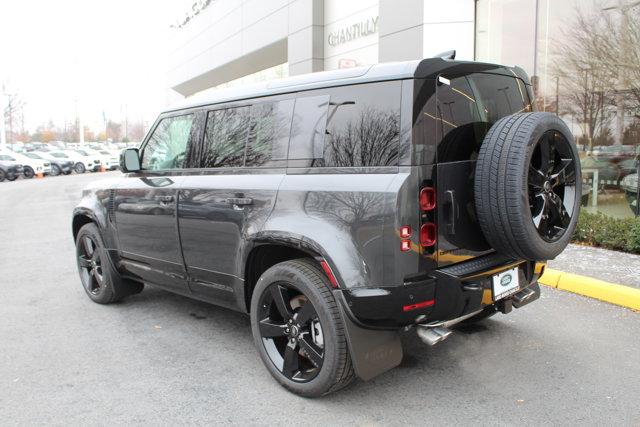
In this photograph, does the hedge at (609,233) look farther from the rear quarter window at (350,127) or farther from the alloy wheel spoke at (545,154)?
the rear quarter window at (350,127)

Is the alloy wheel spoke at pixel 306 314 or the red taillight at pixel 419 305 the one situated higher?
the red taillight at pixel 419 305

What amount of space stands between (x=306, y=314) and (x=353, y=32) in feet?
43.7

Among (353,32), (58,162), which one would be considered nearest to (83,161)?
(58,162)

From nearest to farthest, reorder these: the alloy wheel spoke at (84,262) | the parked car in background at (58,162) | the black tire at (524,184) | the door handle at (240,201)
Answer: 1. the black tire at (524,184)
2. the door handle at (240,201)
3. the alloy wheel spoke at (84,262)
4. the parked car in background at (58,162)

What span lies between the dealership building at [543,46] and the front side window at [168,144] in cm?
723

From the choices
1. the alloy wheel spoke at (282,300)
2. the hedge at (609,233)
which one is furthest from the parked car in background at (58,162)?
the alloy wheel spoke at (282,300)

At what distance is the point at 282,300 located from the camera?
3326 millimetres

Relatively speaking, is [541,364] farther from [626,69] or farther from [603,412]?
[626,69]

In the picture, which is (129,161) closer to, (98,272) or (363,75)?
(98,272)

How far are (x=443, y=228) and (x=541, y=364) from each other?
4.92ft

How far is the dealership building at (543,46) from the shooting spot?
8812 mm

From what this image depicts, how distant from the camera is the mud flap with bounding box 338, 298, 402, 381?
294 centimetres

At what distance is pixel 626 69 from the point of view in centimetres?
870

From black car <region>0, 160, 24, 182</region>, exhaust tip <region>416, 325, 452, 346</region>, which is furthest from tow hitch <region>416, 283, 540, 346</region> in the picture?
black car <region>0, 160, 24, 182</region>
